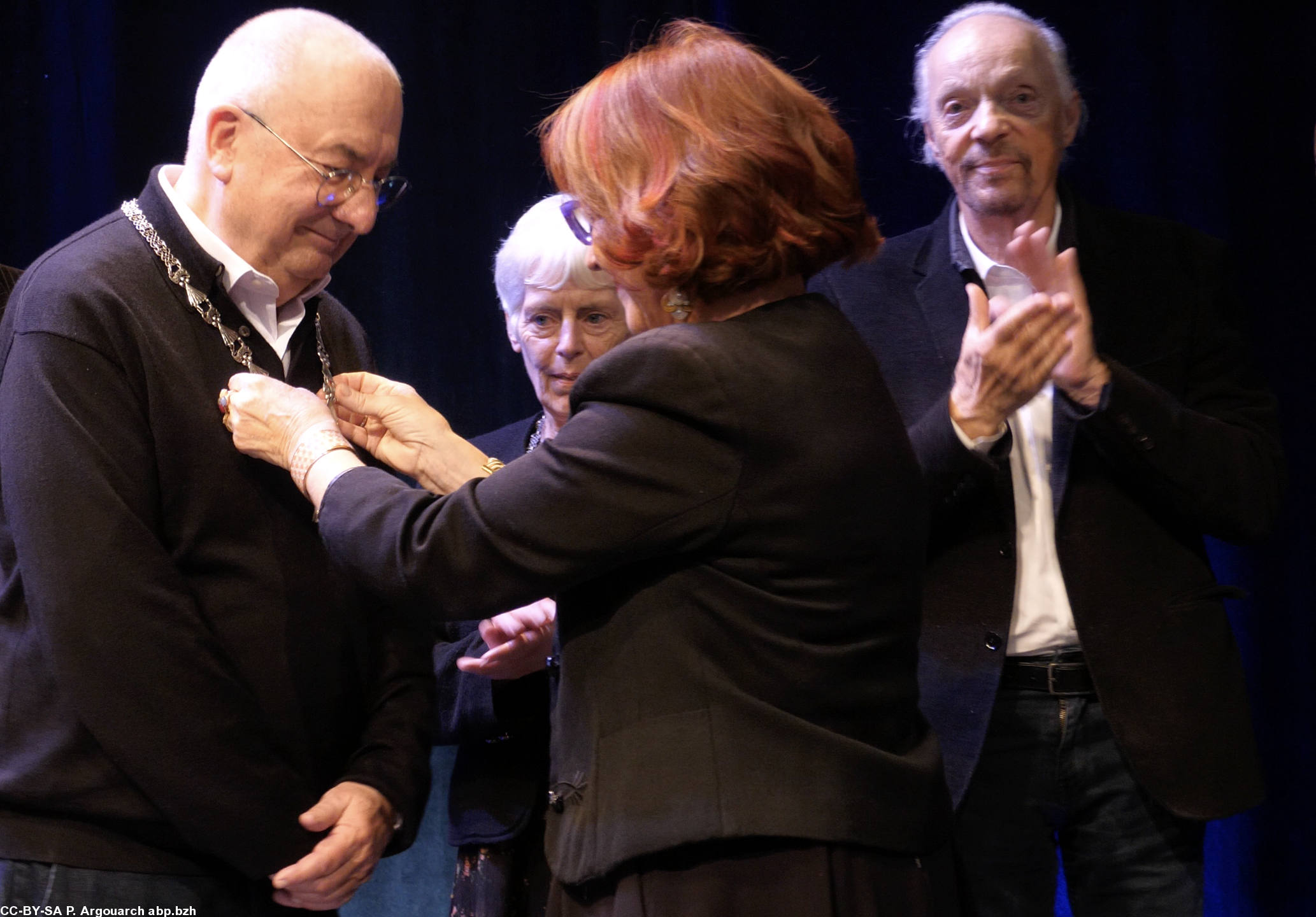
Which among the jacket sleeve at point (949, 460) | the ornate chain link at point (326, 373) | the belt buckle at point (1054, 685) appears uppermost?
the ornate chain link at point (326, 373)

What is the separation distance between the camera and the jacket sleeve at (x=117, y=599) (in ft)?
4.51

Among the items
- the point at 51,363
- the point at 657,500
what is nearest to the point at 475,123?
the point at 51,363

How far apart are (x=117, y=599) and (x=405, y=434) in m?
0.51

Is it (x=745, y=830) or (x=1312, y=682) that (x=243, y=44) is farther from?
(x=1312, y=682)

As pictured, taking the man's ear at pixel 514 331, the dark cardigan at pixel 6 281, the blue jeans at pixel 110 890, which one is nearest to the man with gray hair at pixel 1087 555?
the man's ear at pixel 514 331

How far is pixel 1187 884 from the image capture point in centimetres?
204

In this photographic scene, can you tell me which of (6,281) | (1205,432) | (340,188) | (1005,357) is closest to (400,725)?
(340,188)

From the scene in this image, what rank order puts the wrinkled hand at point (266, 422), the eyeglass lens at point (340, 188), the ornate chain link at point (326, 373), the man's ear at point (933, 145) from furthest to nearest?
the man's ear at point (933, 145) → the ornate chain link at point (326, 373) → the eyeglass lens at point (340, 188) → the wrinkled hand at point (266, 422)

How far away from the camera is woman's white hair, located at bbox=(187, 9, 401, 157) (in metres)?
1.58

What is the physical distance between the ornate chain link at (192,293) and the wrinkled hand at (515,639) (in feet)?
1.69

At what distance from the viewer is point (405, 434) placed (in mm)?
1788

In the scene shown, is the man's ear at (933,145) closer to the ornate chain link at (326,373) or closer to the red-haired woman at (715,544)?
the red-haired woman at (715,544)

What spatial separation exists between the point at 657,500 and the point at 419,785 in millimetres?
705

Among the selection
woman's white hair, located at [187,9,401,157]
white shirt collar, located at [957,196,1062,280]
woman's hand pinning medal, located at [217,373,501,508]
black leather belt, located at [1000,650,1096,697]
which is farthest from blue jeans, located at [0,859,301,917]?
white shirt collar, located at [957,196,1062,280]
